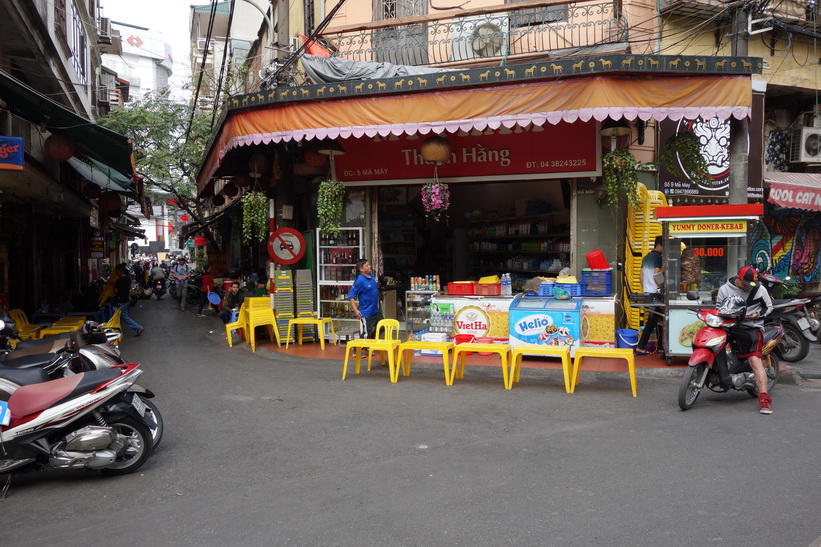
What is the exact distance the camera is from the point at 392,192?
13.8 m

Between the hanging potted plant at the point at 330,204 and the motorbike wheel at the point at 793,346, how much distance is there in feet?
26.4

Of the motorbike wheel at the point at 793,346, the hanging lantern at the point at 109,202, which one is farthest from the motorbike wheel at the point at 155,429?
the hanging lantern at the point at 109,202

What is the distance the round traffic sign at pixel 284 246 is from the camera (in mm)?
12828

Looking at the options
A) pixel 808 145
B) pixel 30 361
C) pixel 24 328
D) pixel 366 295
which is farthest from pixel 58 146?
pixel 808 145

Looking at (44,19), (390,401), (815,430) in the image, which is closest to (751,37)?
(815,430)

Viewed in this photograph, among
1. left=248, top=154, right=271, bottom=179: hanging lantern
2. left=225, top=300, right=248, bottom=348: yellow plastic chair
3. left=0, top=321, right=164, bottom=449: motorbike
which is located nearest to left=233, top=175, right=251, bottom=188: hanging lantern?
left=248, top=154, right=271, bottom=179: hanging lantern

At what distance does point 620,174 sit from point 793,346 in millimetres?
3993

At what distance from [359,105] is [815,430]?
785 cm

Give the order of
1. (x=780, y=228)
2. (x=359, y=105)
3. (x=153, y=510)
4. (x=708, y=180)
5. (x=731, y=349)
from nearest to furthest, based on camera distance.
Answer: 1. (x=153, y=510)
2. (x=731, y=349)
3. (x=359, y=105)
4. (x=708, y=180)
5. (x=780, y=228)

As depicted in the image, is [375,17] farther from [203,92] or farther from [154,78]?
[154,78]

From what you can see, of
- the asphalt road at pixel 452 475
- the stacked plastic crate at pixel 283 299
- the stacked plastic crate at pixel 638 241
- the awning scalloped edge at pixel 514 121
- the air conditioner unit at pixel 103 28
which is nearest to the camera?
the asphalt road at pixel 452 475

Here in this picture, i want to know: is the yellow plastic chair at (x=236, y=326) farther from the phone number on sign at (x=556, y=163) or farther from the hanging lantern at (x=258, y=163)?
the phone number on sign at (x=556, y=163)

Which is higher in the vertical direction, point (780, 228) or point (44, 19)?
point (44, 19)

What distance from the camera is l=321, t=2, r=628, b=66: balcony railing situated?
12.1m
